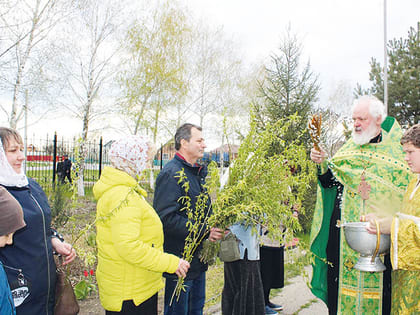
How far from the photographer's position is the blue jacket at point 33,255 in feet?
6.22

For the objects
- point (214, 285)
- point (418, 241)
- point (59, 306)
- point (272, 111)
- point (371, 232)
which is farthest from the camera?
point (272, 111)

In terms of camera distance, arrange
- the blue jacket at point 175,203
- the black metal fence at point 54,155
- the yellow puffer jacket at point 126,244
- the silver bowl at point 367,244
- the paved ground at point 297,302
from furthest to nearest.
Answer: the black metal fence at point 54,155 < the paved ground at point 297,302 < the blue jacket at point 175,203 < the silver bowl at point 367,244 < the yellow puffer jacket at point 126,244

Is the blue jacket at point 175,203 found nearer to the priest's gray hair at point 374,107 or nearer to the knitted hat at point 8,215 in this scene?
the knitted hat at point 8,215

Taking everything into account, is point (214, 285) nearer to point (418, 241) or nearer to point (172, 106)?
point (418, 241)

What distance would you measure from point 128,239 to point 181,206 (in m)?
0.75

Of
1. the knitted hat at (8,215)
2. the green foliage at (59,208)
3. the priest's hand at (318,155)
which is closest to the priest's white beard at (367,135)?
the priest's hand at (318,155)

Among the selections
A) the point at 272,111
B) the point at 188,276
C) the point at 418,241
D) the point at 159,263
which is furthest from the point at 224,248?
the point at 272,111

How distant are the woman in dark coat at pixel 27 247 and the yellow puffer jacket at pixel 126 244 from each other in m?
0.32

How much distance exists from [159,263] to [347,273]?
1859 mm

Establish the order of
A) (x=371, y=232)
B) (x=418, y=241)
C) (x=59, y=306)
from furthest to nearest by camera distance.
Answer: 1. (x=371, y=232)
2. (x=59, y=306)
3. (x=418, y=241)

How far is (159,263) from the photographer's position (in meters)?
2.07

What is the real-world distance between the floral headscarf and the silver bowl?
153 cm

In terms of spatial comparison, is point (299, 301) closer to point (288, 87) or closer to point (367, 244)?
point (367, 244)

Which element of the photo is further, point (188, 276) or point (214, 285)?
point (214, 285)
